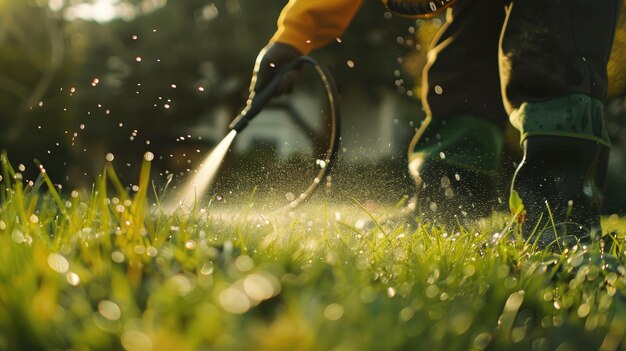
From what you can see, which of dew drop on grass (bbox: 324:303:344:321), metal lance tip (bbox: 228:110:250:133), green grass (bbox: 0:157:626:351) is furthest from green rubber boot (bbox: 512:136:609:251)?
dew drop on grass (bbox: 324:303:344:321)

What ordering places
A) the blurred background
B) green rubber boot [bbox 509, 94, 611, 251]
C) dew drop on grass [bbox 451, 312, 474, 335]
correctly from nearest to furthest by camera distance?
dew drop on grass [bbox 451, 312, 474, 335], green rubber boot [bbox 509, 94, 611, 251], the blurred background

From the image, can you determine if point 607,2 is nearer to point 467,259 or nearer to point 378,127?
point 467,259

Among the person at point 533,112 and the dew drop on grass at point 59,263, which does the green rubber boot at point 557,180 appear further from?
the dew drop on grass at point 59,263

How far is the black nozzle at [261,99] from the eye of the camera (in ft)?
9.43

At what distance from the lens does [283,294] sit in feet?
3.61

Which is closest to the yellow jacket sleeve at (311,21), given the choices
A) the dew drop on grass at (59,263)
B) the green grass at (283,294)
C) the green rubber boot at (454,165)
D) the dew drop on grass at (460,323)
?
the green rubber boot at (454,165)

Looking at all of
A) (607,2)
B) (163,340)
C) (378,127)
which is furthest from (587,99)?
(378,127)

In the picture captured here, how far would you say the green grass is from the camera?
2.72 feet

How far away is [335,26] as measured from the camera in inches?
118

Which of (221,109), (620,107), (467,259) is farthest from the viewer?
(221,109)

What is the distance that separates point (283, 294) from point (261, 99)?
188 centimetres

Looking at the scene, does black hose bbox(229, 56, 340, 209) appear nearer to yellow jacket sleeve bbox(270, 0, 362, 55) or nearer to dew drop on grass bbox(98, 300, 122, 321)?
yellow jacket sleeve bbox(270, 0, 362, 55)

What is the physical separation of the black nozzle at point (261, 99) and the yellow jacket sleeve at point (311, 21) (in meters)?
0.10

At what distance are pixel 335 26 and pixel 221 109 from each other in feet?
34.7
